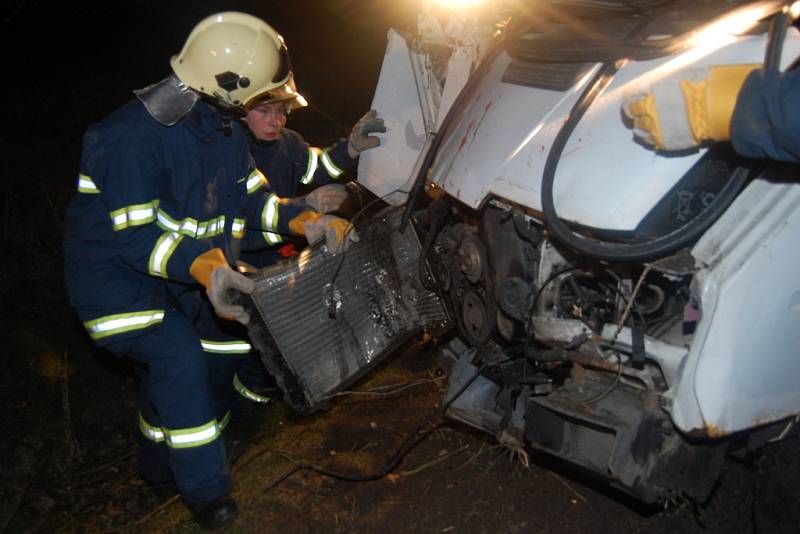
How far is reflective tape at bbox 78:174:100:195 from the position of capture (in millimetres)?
2533

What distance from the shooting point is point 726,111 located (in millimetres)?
1601

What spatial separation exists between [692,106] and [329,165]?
7.66 ft

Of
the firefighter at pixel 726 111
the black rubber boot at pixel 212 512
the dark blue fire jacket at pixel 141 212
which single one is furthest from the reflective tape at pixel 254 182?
the firefighter at pixel 726 111

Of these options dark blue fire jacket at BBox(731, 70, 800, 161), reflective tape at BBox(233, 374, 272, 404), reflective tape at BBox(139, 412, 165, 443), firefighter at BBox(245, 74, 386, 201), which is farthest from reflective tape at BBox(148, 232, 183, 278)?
dark blue fire jacket at BBox(731, 70, 800, 161)

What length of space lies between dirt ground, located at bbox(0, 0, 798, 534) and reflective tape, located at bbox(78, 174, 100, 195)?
150cm

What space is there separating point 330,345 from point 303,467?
30.4 inches

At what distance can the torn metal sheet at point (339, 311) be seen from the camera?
→ 8.26 ft

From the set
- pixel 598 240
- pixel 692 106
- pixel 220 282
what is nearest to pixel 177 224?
pixel 220 282

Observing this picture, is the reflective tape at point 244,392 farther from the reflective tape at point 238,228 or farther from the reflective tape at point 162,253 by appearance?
the reflective tape at point 162,253

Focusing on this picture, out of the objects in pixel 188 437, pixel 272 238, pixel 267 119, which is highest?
pixel 267 119

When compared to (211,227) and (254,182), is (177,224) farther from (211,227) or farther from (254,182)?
(254,182)

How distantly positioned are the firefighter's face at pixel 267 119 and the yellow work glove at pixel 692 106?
5.87 feet

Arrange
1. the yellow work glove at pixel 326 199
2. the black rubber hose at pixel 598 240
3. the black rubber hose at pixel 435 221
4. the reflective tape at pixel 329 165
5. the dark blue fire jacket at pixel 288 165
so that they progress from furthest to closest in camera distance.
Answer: the reflective tape at pixel 329 165 → the dark blue fire jacket at pixel 288 165 → the yellow work glove at pixel 326 199 → the black rubber hose at pixel 435 221 → the black rubber hose at pixel 598 240

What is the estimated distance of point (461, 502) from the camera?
2822mm
